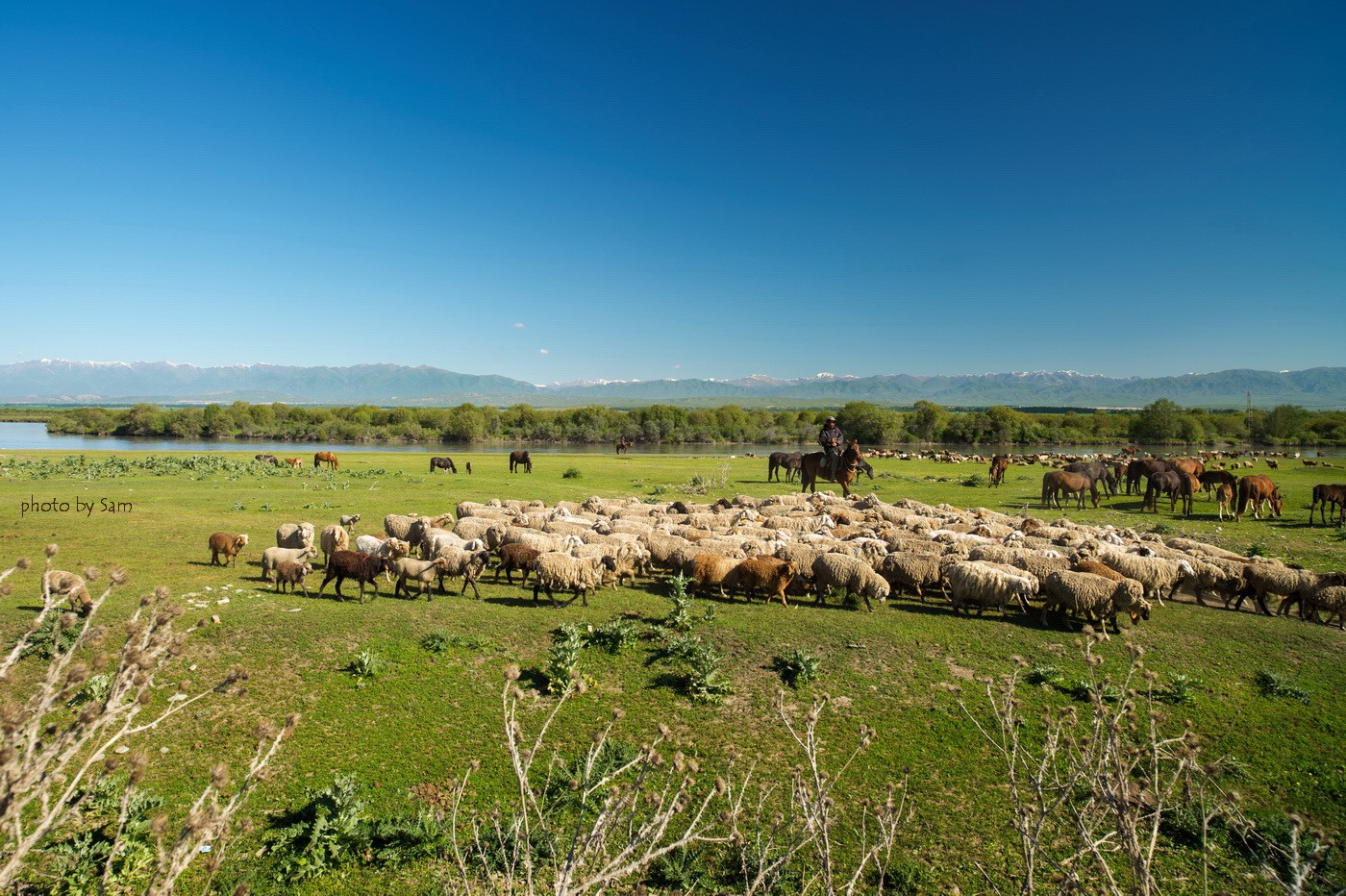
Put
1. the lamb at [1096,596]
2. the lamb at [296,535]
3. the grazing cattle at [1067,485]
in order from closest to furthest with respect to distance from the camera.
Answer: the lamb at [1096,596], the lamb at [296,535], the grazing cattle at [1067,485]

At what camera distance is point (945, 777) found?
777 centimetres

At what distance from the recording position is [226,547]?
14648mm

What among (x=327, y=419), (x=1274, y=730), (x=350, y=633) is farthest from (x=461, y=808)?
(x=327, y=419)

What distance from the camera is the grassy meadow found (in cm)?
712

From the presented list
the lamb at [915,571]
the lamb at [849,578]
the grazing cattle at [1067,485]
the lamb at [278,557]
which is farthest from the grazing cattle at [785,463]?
the lamb at [278,557]

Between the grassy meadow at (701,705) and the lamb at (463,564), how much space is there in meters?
0.48

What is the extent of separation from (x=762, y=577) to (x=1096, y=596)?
20.2 ft

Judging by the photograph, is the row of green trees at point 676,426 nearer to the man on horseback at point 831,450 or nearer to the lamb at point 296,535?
the man on horseback at point 831,450

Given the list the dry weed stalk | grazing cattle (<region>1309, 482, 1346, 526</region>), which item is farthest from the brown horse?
the dry weed stalk

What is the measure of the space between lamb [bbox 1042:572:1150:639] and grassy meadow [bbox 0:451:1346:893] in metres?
0.55

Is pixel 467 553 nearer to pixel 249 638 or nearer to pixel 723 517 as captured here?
pixel 249 638

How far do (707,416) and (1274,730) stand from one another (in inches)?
4412

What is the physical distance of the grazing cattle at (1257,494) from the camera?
24000 millimetres

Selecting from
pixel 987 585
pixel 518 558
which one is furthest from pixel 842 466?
pixel 518 558
